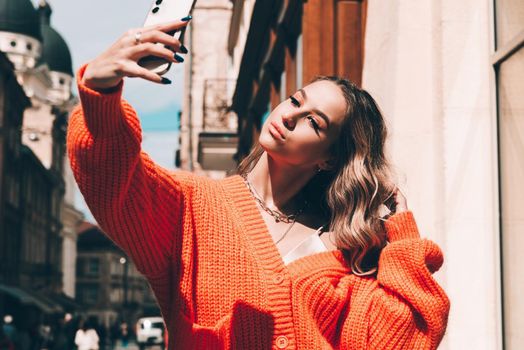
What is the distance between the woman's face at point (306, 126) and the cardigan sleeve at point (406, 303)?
0.38 meters

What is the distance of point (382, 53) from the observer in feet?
19.8

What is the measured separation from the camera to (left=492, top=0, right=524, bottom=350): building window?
4.98 m

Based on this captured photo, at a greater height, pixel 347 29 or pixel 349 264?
pixel 347 29

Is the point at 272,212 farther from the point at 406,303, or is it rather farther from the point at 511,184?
the point at 511,184

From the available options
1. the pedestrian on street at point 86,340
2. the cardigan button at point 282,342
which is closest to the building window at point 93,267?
the pedestrian on street at point 86,340

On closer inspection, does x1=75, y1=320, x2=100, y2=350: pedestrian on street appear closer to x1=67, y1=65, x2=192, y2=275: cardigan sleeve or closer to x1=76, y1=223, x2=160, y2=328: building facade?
x1=67, y1=65, x2=192, y2=275: cardigan sleeve

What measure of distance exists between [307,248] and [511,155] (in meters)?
2.52

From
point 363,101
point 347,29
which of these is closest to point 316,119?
point 363,101

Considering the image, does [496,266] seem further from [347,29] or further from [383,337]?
[347,29]

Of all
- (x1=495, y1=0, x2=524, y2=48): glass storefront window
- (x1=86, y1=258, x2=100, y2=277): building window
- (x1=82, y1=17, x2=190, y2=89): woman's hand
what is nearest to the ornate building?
(x1=86, y1=258, x2=100, y2=277): building window

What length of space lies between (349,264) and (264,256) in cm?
33

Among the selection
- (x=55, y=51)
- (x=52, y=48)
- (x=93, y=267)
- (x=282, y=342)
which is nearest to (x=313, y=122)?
(x=282, y=342)

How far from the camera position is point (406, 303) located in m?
2.91

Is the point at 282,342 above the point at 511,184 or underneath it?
underneath
